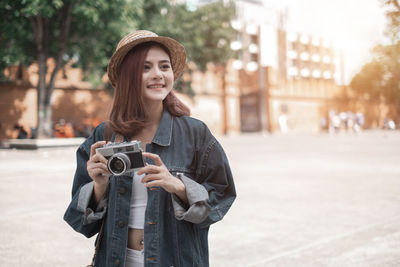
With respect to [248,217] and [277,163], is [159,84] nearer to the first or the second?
[248,217]

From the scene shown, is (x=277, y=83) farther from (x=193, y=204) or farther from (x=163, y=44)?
(x=193, y=204)

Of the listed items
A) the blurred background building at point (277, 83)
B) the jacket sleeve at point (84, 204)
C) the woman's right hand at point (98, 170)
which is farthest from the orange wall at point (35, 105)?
the woman's right hand at point (98, 170)

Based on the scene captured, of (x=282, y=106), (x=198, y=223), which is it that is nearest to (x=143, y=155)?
(x=198, y=223)

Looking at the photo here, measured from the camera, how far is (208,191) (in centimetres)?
Result: 168

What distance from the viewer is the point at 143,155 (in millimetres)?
1526

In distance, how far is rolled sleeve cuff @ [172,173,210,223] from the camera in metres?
1.58

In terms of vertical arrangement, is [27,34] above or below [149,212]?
above

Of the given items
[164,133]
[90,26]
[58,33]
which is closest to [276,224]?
[164,133]

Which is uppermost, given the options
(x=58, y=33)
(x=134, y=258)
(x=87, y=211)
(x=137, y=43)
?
(x=58, y=33)

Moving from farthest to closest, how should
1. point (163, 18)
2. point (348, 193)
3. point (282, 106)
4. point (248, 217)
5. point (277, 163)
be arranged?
1. point (282, 106)
2. point (163, 18)
3. point (277, 163)
4. point (348, 193)
5. point (248, 217)

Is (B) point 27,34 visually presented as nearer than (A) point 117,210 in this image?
No

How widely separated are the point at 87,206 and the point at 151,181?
0.34 meters

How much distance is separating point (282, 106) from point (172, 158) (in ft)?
137

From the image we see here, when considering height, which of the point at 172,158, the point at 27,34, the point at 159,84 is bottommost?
the point at 172,158
